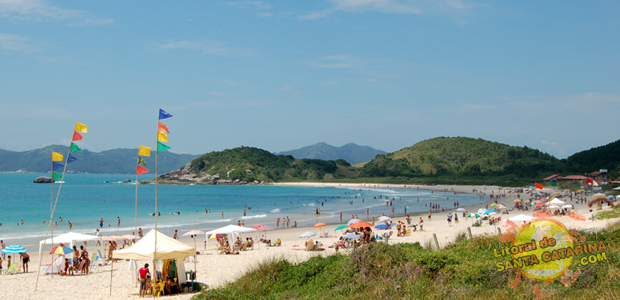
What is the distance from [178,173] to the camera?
15562 cm

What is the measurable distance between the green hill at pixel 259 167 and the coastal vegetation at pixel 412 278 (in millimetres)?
137405

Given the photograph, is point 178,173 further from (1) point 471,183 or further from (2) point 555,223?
(2) point 555,223

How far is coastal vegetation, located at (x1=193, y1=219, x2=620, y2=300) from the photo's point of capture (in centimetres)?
729

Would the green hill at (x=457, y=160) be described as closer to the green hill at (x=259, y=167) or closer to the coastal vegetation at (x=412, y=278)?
the green hill at (x=259, y=167)

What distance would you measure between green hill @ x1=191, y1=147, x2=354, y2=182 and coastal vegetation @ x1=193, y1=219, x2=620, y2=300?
5410 inches

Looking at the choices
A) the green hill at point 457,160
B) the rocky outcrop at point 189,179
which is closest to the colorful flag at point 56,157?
the green hill at point 457,160

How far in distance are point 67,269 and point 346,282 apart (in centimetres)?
1221

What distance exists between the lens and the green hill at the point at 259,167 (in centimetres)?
15062

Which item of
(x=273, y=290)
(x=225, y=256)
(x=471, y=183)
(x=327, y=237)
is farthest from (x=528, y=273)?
(x=471, y=183)

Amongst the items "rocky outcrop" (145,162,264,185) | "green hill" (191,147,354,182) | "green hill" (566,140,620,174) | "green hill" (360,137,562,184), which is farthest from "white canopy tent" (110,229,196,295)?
"green hill" (191,147,354,182)

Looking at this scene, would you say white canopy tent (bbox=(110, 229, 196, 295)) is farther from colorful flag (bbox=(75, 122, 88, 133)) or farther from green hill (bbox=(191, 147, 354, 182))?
green hill (bbox=(191, 147, 354, 182))

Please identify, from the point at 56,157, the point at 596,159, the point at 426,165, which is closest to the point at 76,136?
the point at 56,157

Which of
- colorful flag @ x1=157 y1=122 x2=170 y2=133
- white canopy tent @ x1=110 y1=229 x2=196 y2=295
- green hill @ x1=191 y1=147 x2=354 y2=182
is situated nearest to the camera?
white canopy tent @ x1=110 y1=229 x2=196 y2=295

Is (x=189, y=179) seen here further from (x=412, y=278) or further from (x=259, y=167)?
(x=412, y=278)
